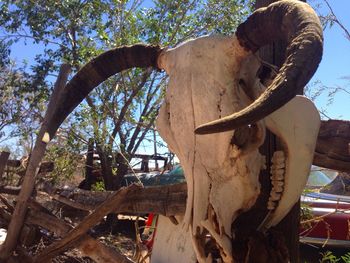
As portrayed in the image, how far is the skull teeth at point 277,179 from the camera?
156 centimetres

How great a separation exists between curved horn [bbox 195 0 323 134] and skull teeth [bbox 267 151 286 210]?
0.42 meters

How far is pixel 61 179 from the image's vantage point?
8.09 meters

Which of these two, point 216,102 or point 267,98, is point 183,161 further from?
point 267,98

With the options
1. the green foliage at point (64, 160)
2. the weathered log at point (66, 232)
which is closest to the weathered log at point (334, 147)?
the weathered log at point (66, 232)

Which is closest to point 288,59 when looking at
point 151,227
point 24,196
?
point 151,227

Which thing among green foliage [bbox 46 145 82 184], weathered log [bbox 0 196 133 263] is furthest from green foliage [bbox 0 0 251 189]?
weathered log [bbox 0 196 133 263]

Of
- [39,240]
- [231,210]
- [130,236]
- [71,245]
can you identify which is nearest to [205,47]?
[231,210]

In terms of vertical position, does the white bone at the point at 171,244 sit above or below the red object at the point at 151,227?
above

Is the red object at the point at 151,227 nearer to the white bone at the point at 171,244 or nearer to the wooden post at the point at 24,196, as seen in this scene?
the white bone at the point at 171,244

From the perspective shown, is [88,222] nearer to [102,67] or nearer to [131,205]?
[131,205]

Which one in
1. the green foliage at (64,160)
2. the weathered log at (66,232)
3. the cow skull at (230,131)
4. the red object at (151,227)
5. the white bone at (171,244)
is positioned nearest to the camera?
the cow skull at (230,131)

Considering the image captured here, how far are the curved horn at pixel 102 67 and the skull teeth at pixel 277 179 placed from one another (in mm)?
822

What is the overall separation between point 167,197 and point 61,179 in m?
6.30

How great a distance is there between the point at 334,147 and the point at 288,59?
3.11 feet
